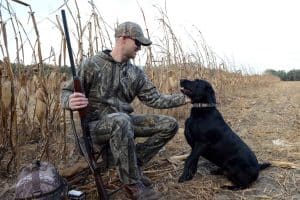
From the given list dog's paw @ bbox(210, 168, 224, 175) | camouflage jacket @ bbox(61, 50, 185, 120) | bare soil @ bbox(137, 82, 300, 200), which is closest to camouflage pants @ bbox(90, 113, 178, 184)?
camouflage jacket @ bbox(61, 50, 185, 120)

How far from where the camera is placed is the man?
9.79ft

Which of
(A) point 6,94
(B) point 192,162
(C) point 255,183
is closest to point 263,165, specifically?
(C) point 255,183

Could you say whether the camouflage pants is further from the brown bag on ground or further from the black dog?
the black dog

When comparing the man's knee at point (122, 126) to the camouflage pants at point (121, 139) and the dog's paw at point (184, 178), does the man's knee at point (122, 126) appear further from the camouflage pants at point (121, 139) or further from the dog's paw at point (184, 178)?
the dog's paw at point (184, 178)

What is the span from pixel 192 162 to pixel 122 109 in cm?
85

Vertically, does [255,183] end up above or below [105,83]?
below

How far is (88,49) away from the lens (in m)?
4.40

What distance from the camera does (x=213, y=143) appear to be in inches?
141

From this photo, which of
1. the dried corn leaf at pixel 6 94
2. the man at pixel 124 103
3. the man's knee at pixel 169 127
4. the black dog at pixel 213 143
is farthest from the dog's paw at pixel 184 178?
the dried corn leaf at pixel 6 94

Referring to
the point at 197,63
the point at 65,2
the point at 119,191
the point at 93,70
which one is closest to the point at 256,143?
the point at 119,191

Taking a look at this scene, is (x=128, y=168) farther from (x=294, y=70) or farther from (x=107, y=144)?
(x=294, y=70)

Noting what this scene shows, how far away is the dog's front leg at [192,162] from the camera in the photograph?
358 cm

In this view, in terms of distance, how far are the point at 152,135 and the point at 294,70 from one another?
53.1 metres

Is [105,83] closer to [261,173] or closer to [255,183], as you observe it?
[255,183]
